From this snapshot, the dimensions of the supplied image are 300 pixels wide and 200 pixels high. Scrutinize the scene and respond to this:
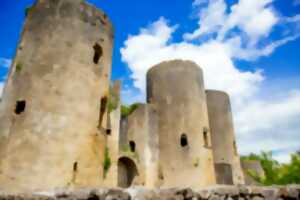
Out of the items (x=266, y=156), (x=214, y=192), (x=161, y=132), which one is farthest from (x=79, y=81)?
(x=266, y=156)

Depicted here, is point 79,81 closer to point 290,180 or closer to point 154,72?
point 154,72

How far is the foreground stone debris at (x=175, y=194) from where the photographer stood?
2785 mm

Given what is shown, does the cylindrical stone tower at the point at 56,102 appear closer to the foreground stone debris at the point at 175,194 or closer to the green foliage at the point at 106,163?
the green foliage at the point at 106,163

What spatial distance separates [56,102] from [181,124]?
10413 mm

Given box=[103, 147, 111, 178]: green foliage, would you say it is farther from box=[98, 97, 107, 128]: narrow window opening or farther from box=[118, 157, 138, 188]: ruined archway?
box=[118, 157, 138, 188]: ruined archway

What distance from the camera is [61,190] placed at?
2898 mm

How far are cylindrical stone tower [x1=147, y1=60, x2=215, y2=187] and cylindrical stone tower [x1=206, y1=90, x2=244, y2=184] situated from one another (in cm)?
445

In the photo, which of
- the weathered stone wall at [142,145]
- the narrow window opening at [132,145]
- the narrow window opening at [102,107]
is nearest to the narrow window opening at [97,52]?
the narrow window opening at [102,107]

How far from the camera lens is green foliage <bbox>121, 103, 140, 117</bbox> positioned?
716 inches

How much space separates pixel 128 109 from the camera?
18.5 meters

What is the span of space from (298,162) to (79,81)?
2266 centimetres

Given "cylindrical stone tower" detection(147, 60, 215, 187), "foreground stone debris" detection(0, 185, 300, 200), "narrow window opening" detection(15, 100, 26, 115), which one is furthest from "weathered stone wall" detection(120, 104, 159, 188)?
"foreground stone debris" detection(0, 185, 300, 200)

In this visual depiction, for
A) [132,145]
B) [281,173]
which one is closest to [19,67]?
[132,145]

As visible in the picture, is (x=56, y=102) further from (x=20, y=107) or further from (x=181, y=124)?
(x=181, y=124)
